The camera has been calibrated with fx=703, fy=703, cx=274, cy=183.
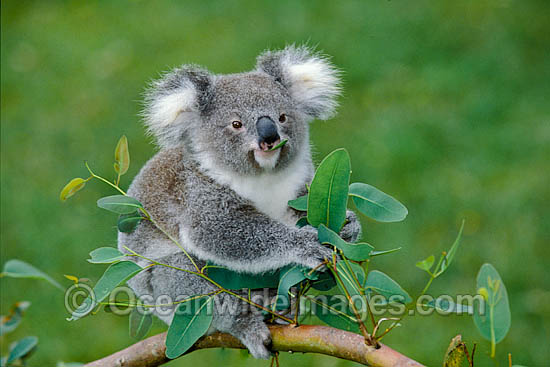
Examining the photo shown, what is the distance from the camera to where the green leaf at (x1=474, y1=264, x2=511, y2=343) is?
4.36 feet

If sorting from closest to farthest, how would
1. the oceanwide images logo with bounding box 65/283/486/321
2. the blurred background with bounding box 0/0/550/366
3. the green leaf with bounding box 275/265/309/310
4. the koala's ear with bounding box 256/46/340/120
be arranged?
the oceanwide images logo with bounding box 65/283/486/321 → the green leaf with bounding box 275/265/309/310 → the koala's ear with bounding box 256/46/340/120 → the blurred background with bounding box 0/0/550/366

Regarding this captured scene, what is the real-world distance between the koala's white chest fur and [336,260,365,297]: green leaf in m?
0.81

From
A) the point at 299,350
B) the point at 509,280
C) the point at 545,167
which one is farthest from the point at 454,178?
the point at 299,350

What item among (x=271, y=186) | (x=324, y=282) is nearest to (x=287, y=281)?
(x=324, y=282)

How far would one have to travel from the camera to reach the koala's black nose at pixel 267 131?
84.7 inches

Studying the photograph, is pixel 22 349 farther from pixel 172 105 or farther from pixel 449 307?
pixel 449 307

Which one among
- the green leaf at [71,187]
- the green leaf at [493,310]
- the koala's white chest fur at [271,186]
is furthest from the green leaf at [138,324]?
the green leaf at [493,310]

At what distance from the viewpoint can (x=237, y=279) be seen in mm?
2020

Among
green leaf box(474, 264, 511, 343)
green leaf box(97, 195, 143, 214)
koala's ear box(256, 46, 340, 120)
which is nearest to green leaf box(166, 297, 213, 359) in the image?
green leaf box(97, 195, 143, 214)

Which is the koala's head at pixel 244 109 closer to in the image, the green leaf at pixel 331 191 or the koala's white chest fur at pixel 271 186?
the koala's white chest fur at pixel 271 186

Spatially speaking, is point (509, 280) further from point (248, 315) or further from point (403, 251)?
point (248, 315)

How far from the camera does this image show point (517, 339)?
395 centimetres

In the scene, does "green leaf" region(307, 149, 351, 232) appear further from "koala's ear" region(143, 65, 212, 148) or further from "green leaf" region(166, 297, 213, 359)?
"koala's ear" region(143, 65, 212, 148)

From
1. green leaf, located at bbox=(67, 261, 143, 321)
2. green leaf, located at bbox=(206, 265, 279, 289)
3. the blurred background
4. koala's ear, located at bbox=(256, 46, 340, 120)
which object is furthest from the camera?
the blurred background
